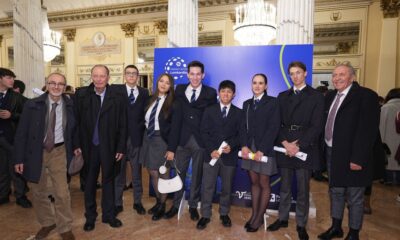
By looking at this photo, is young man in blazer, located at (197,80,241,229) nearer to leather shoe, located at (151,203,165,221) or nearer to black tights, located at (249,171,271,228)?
black tights, located at (249,171,271,228)

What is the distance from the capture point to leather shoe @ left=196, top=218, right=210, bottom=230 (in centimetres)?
307

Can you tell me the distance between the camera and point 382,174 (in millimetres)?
2953

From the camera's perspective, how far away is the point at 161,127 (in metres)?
3.15

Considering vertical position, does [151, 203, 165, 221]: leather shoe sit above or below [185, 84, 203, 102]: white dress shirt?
below

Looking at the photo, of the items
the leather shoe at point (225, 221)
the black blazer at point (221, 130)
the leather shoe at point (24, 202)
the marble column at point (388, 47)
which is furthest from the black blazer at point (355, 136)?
the marble column at point (388, 47)

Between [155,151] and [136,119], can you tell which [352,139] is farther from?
[136,119]

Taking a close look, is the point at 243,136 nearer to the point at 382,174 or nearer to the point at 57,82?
the point at 382,174

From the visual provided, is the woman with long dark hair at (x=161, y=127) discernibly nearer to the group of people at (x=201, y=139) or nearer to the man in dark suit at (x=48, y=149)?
the group of people at (x=201, y=139)

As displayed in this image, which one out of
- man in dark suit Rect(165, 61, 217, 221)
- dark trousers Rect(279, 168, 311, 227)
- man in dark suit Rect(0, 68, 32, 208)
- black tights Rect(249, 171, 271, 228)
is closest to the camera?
dark trousers Rect(279, 168, 311, 227)

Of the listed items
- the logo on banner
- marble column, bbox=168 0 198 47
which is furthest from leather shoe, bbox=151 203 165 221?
marble column, bbox=168 0 198 47

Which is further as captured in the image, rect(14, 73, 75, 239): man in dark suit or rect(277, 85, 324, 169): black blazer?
rect(277, 85, 324, 169): black blazer

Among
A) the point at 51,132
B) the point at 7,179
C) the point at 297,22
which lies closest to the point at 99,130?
the point at 51,132

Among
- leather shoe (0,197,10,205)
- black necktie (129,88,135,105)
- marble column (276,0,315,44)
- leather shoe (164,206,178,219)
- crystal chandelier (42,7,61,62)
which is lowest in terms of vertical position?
leather shoe (0,197,10,205)

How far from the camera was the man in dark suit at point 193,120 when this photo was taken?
10.3 feet
